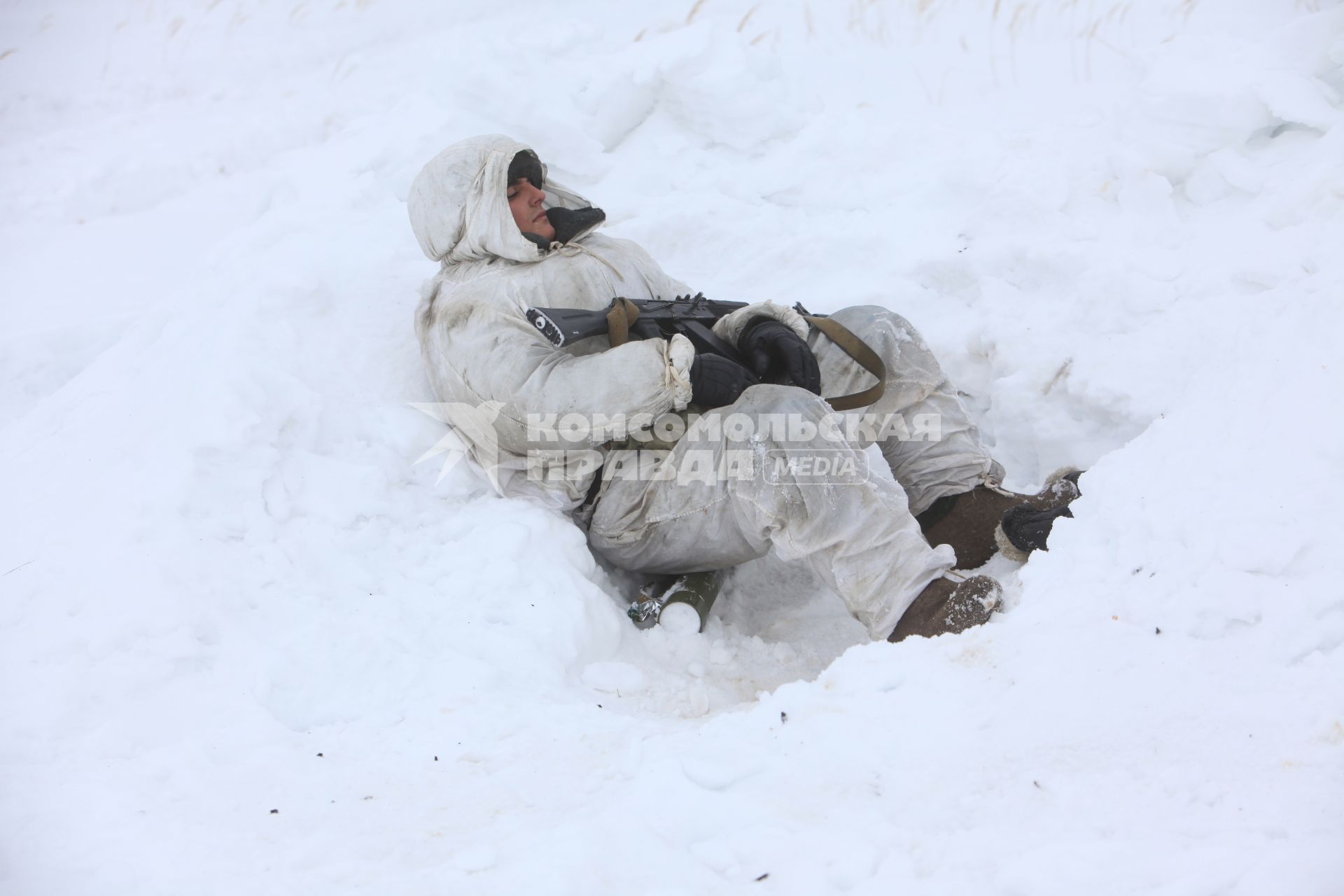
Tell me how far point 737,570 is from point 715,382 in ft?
2.90

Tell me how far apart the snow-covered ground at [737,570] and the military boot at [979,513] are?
0.22m

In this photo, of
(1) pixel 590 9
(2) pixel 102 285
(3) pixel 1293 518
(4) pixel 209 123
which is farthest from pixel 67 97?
(3) pixel 1293 518

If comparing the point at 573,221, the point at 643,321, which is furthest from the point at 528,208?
the point at 643,321

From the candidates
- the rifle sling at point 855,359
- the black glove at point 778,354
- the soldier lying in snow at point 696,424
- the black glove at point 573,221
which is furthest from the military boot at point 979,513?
the black glove at point 573,221

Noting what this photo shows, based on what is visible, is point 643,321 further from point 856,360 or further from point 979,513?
point 979,513

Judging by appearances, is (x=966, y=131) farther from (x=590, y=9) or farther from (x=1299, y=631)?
(x=1299, y=631)

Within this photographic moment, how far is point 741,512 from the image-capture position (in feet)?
9.06

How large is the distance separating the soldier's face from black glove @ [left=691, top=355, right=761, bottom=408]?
787 millimetres

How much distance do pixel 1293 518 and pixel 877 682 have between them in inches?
37.0

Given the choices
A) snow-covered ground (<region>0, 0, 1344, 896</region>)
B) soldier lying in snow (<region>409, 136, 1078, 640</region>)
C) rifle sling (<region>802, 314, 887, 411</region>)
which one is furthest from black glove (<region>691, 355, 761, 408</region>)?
snow-covered ground (<region>0, 0, 1344, 896</region>)

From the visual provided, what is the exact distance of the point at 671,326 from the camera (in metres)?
3.11

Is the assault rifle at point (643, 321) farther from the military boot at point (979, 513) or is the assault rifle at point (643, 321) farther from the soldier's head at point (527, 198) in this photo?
the military boot at point (979, 513)

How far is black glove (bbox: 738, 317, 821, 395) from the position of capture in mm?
2979

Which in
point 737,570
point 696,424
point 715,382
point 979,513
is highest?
point 715,382
